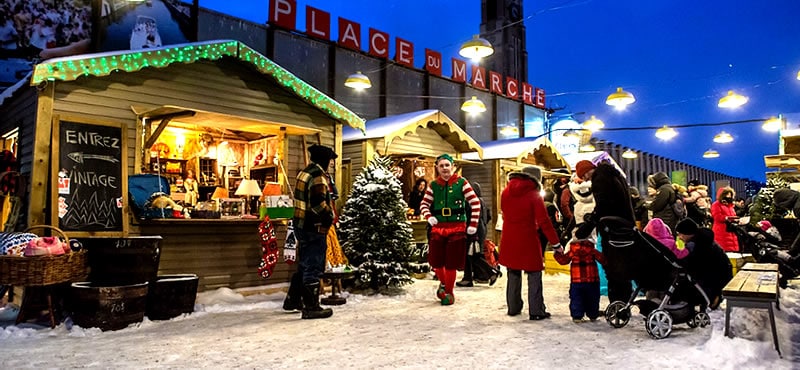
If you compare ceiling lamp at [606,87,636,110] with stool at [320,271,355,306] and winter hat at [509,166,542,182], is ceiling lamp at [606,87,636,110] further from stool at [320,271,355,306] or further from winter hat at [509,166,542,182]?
stool at [320,271,355,306]

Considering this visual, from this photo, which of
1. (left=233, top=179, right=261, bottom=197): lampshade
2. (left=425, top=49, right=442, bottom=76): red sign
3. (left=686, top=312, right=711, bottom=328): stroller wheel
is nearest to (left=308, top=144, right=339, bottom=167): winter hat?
(left=233, top=179, right=261, bottom=197): lampshade

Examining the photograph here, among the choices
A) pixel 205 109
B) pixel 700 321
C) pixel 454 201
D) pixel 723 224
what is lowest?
pixel 700 321

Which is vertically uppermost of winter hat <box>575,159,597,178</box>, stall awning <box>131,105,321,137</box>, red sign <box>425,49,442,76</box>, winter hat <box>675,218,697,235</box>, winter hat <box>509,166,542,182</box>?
red sign <box>425,49,442,76</box>

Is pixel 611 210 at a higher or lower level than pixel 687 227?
higher

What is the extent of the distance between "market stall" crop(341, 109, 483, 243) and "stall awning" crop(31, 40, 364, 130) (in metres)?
1.85

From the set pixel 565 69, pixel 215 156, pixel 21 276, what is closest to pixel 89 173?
pixel 21 276

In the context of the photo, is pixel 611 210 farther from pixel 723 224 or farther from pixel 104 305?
pixel 723 224

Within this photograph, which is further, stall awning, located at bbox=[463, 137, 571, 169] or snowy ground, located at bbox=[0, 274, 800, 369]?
stall awning, located at bbox=[463, 137, 571, 169]

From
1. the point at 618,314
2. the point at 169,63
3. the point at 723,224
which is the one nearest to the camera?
the point at 618,314

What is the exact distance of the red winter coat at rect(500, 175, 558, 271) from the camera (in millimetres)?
6539

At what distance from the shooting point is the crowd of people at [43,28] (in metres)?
13.2

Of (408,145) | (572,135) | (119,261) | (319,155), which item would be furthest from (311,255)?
(572,135)

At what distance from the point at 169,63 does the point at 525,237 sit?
4.95m

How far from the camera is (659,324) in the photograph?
5391mm
